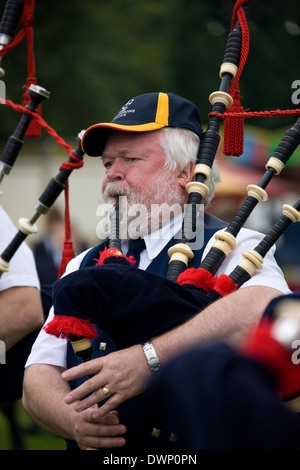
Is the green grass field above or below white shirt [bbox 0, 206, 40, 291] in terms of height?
below

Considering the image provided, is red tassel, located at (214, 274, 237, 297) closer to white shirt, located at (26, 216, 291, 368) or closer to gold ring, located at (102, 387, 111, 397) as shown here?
white shirt, located at (26, 216, 291, 368)

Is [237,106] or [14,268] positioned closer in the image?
[237,106]

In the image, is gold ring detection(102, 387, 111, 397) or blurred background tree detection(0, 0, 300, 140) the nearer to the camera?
gold ring detection(102, 387, 111, 397)

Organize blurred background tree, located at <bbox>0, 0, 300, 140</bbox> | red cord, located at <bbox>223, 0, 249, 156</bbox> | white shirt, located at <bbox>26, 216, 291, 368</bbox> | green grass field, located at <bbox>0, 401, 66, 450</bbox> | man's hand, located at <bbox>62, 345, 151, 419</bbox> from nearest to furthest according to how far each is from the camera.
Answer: man's hand, located at <bbox>62, 345, 151, 419</bbox>, white shirt, located at <bbox>26, 216, 291, 368</bbox>, red cord, located at <bbox>223, 0, 249, 156</bbox>, green grass field, located at <bbox>0, 401, 66, 450</bbox>, blurred background tree, located at <bbox>0, 0, 300, 140</bbox>

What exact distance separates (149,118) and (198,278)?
2.28ft

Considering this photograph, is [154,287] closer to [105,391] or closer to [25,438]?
[105,391]

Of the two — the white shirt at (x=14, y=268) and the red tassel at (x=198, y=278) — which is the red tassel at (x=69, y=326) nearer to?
the red tassel at (x=198, y=278)

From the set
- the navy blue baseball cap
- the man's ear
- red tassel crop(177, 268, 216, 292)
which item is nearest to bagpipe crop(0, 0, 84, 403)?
the navy blue baseball cap

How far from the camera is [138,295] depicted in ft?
5.68

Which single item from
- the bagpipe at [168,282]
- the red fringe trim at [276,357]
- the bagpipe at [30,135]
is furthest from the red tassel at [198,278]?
the red fringe trim at [276,357]

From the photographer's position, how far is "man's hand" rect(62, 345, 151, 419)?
5.59ft

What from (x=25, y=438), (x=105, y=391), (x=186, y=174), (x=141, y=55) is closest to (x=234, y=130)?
(x=186, y=174)

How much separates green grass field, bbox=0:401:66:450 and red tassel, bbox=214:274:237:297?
9.72ft

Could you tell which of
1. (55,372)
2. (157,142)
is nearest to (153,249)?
(157,142)
